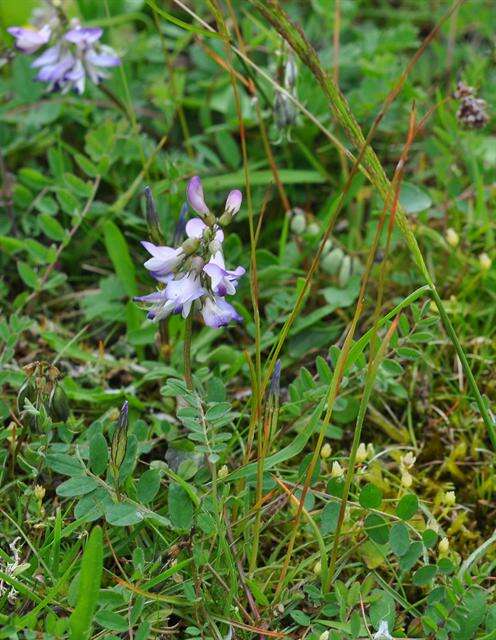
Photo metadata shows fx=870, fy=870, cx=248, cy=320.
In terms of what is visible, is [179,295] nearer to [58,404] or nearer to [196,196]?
[196,196]

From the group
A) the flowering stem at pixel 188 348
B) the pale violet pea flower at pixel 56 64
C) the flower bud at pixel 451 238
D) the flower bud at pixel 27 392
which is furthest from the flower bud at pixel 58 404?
the flower bud at pixel 451 238

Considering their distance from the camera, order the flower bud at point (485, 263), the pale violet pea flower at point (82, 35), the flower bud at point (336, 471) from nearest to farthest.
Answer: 1. the flower bud at point (336, 471)
2. the flower bud at point (485, 263)
3. the pale violet pea flower at point (82, 35)

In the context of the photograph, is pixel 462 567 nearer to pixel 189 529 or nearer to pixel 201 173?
pixel 189 529

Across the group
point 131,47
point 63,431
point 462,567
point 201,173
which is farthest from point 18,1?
point 462,567

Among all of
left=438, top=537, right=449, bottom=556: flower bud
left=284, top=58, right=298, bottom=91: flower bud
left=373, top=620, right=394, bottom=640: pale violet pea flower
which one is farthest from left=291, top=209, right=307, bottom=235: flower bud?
left=373, top=620, right=394, bottom=640: pale violet pea flower

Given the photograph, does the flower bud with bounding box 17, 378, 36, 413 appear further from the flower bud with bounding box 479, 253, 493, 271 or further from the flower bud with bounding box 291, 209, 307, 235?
the flower bud with bounding box 479, 253, 493, 271

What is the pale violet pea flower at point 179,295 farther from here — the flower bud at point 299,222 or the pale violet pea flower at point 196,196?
the flower bud at point 299,222

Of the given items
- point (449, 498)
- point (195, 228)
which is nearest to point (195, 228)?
point (195, 228)
